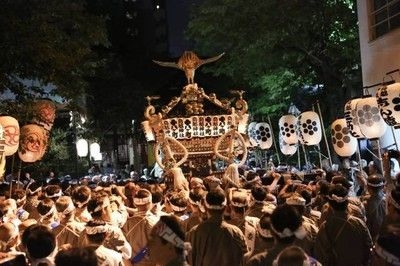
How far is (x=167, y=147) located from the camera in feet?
47.5

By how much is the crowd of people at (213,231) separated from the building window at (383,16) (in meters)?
8.89

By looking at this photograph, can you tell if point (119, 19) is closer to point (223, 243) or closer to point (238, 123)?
point (238, 123)

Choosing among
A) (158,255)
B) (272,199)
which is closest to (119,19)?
(272,199)

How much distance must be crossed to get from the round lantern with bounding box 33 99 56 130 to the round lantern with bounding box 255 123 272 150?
9187 millimetres

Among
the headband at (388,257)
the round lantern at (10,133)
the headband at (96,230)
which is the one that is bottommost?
the headband at (388,257)

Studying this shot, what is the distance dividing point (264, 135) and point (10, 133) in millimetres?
11294

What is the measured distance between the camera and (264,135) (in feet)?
67.7

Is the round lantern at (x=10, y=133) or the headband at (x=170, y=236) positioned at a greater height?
the round lantern at (x=10, y=133)

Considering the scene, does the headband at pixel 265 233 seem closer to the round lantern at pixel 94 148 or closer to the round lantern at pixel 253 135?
the round lantern at pixel 253 135

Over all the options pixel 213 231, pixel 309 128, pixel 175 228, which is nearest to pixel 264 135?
pixel 309 128

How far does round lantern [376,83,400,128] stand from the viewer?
11258mm

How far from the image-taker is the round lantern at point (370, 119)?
12.3 metres

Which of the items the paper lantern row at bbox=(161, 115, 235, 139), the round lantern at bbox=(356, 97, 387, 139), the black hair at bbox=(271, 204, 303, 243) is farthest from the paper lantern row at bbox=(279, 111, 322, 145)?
the black hair at bbox=(271, 204, 303, 243)

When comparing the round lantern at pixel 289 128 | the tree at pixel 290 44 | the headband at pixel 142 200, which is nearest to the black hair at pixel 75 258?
the headband at pixel 142 200
